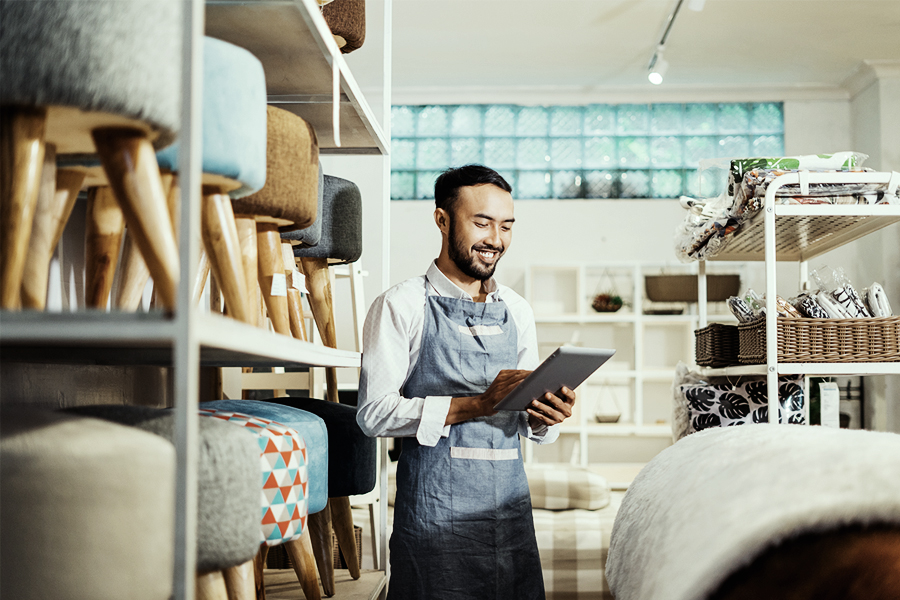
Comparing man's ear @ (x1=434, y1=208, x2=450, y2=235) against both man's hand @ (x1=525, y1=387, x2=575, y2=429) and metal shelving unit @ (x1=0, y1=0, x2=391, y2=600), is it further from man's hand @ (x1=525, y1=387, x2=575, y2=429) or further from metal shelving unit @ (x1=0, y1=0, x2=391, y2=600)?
man's hand @ (x1=525, y1=387, x2=575, y2=429)

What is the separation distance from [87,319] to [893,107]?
539 centimetres

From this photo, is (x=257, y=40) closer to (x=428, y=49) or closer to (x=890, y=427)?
(x=428, y=49)

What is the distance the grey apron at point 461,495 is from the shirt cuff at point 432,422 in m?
0.06

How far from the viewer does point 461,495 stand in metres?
1.60

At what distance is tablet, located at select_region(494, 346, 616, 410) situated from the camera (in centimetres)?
134

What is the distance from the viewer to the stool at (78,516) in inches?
25.7

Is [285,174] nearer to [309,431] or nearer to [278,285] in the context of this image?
[278,285]

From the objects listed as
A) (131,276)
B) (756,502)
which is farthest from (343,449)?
(756,502)

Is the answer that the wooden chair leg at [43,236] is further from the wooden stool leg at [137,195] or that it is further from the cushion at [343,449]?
the cushion at [343,449]

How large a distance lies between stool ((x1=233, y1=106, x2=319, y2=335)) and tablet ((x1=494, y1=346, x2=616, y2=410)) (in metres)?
0.51

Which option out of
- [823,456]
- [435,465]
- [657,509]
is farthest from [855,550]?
[435,465]

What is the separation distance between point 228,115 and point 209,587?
55 cm

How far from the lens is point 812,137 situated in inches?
207

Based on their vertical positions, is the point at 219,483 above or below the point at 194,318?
below
